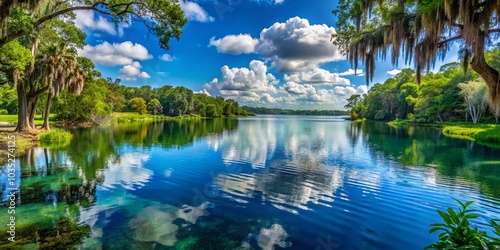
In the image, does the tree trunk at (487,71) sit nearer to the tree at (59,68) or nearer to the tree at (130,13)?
the tree at (130,13)

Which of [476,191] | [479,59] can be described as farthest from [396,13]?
[476,191]

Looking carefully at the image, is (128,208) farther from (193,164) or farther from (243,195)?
(193,164)

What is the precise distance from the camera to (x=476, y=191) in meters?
9.91

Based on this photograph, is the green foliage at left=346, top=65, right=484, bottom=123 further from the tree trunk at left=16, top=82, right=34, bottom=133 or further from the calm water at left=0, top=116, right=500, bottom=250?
the tree trunk at left=16, top=82, right=34, bottom=133

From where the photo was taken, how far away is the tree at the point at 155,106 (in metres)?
95.0

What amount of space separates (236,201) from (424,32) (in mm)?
7722

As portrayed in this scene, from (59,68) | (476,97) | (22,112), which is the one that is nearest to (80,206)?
(59,68)

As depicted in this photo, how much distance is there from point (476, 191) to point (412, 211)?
4.30m

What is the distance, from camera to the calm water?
5930 mm

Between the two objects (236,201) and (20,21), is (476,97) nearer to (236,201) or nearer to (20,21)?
(236,201)

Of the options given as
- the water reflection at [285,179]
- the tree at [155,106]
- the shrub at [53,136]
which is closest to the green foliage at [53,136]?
the shrub at [53,136]

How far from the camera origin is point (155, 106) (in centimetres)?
9581

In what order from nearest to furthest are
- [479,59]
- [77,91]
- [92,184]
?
[479,59]
[92,184]
[77,91]

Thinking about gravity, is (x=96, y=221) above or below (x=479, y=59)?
below
